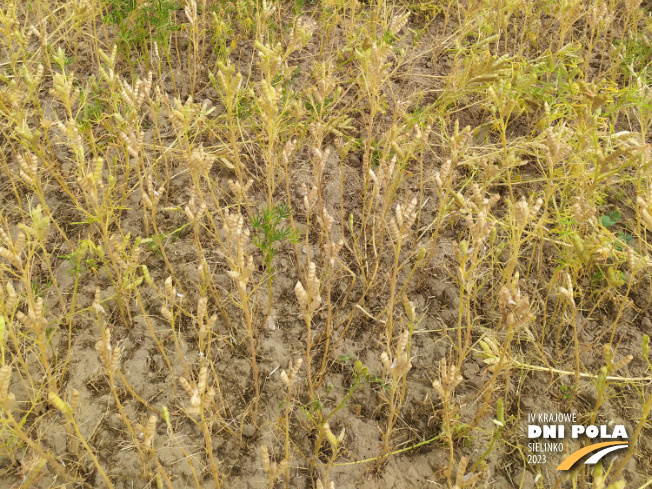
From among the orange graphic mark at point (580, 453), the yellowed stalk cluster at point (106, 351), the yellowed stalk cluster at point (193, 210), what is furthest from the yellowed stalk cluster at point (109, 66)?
the orange graphic mark at point (580, 453)

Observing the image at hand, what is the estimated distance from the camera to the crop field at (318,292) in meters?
1.40

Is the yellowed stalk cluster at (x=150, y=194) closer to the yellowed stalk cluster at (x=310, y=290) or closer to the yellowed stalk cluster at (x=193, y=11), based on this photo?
the yellowed stalk cluster at (x=310, y=290)

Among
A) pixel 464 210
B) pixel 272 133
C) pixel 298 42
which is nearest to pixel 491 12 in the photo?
pixel 298 42

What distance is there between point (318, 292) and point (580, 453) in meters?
0.95

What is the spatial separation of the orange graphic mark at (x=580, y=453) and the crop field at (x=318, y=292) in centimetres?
1

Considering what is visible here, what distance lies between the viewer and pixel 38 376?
5.25 ft

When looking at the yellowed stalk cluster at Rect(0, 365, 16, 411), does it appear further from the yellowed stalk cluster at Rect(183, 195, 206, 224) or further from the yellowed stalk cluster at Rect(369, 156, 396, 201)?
the yellowed stalk cluster at Rect(369, 156, 396, 201)

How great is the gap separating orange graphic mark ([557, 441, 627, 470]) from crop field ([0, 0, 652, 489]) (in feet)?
0.05

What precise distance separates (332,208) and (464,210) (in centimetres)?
55

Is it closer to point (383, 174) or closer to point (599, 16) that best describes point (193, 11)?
point (383, 174)

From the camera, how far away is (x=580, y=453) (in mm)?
1443

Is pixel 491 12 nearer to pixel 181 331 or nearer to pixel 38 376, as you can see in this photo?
pixel 181 331

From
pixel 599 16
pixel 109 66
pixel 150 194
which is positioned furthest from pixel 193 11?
pixel 599 16

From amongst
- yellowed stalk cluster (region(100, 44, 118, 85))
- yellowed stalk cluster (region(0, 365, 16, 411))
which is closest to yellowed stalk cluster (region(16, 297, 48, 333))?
yellowed stalk cluster (region(0, 365, 16, 411))
